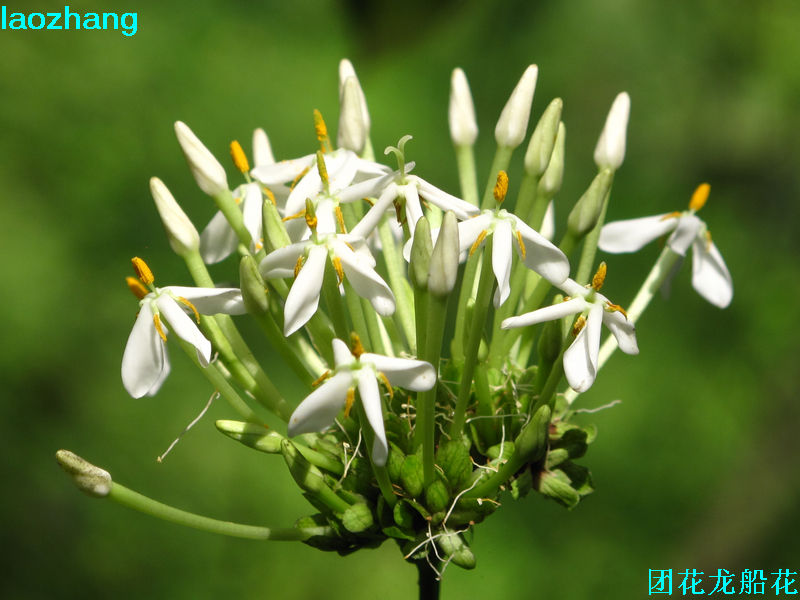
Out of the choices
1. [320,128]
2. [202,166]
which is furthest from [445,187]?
[202,166]

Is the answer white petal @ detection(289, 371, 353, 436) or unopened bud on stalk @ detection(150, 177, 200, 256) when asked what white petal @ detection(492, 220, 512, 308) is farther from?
unopened bud on stalk @ detection(150, 177, 200, 256)

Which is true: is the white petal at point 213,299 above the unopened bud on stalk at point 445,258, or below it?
below

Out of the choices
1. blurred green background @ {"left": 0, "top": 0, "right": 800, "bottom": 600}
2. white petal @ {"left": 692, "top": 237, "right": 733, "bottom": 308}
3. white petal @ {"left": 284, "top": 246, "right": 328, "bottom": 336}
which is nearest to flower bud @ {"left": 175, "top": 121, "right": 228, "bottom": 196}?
white petal @ {"left": 284, "top": 246, "right": 328, "bottom": 336}

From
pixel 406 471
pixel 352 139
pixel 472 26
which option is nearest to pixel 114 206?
pixel 472 26

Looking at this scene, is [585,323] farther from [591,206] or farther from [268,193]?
[268,193]

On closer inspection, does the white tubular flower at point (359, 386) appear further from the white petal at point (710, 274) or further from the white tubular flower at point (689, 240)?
the white petal at point (710, 274)

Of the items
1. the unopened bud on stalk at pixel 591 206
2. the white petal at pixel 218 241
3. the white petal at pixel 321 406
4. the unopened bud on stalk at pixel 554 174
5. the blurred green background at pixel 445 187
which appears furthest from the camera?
the blurred green background at pixel 445 187

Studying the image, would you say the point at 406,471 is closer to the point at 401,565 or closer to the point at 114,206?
the point at 401,565

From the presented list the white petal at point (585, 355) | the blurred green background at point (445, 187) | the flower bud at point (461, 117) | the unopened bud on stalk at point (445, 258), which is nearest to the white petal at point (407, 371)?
the unopened bud on stalk at point (445, 258)
